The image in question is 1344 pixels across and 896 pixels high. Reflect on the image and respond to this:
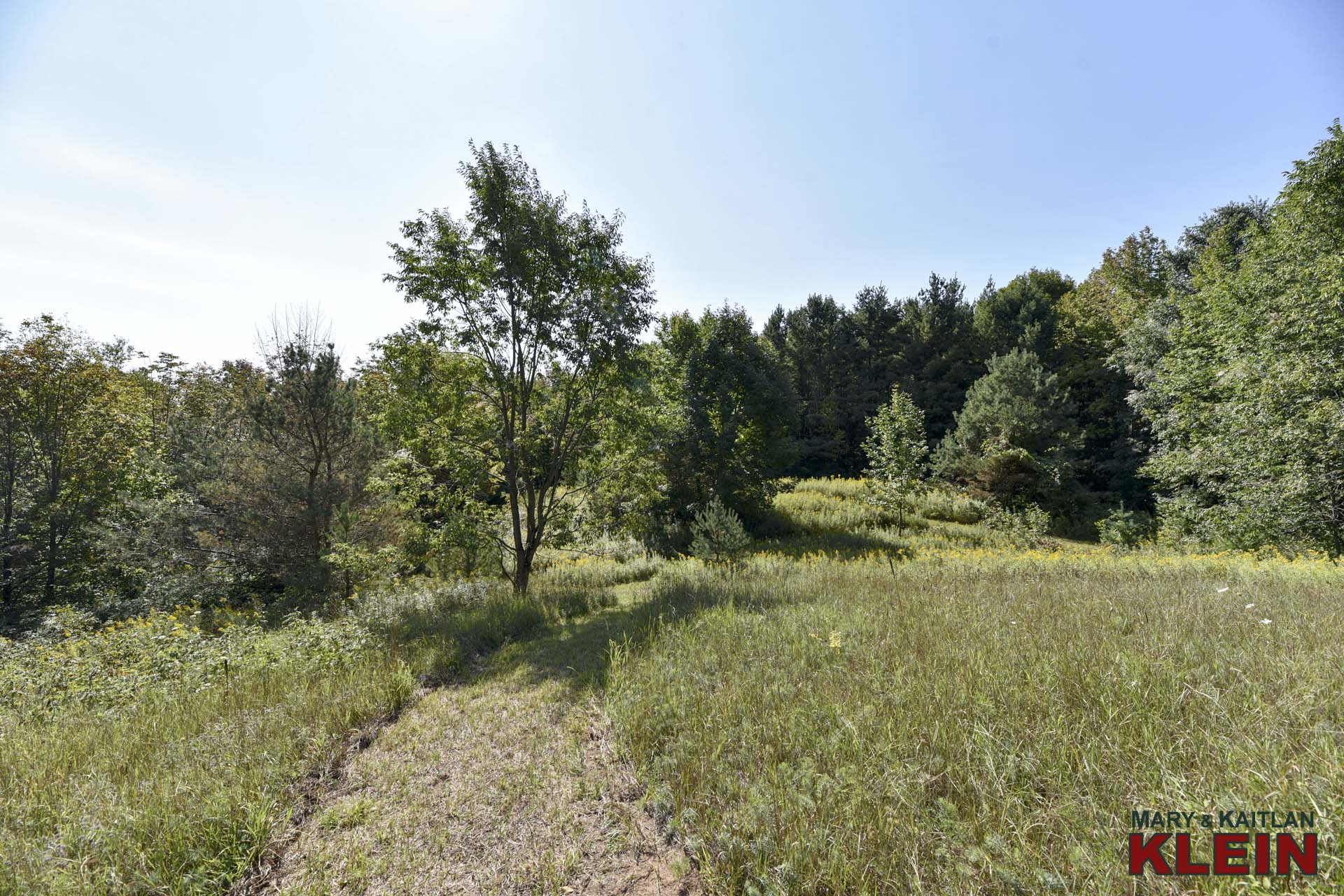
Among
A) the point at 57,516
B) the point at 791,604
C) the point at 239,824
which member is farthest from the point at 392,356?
the point at 57,516

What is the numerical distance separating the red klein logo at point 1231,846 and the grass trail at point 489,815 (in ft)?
6.75

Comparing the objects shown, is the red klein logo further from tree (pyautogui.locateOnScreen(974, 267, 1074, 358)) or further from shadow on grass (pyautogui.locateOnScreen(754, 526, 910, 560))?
tree (pyautogui.locateOnScreen(974, 267, 1074, 358))

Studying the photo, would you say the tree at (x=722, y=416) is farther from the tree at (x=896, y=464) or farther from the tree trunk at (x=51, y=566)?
the tree trunk at (x=51, y=566)

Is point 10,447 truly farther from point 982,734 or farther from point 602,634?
point 982,734

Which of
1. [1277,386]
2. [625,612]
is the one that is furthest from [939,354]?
[625,612]

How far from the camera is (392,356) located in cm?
893

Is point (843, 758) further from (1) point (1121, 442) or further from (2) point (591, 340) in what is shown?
(1) point (1121, 442)

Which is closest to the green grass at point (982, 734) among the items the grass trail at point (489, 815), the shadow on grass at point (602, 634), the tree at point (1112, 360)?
the grass trail at point (489, 815)

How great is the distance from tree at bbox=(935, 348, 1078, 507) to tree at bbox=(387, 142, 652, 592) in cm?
2323

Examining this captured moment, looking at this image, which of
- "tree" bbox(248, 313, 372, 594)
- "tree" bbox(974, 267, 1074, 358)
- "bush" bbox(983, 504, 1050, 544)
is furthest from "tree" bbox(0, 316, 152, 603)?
"tree" bbox(974, 267, 1074, 358)

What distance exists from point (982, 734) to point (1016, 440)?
1074 inches

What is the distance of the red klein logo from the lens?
1.71m

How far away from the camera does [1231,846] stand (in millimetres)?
1782

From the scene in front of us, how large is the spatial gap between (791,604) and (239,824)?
5688 millimetres
